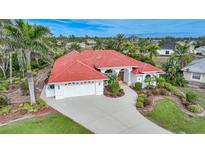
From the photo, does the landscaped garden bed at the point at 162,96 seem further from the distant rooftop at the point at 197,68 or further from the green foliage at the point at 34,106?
the distant rooftop at the point at 197,68

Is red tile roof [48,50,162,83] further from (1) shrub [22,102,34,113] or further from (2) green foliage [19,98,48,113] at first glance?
(1) shrub [22,102,34,113]

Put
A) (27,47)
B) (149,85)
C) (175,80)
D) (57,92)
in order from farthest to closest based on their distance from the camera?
(175,80), (149,85), (57,92), (27,47)

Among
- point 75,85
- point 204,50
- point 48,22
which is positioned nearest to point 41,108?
point 75,85

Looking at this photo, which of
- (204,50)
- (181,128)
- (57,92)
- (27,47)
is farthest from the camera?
(204,50)

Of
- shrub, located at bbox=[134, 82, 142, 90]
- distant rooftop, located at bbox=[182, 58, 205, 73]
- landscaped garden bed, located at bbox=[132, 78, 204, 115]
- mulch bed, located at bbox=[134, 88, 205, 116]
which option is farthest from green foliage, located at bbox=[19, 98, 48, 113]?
distant rooftop, located at bbox=[182, 58, 205, 73]

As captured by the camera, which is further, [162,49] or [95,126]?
[162,49]
